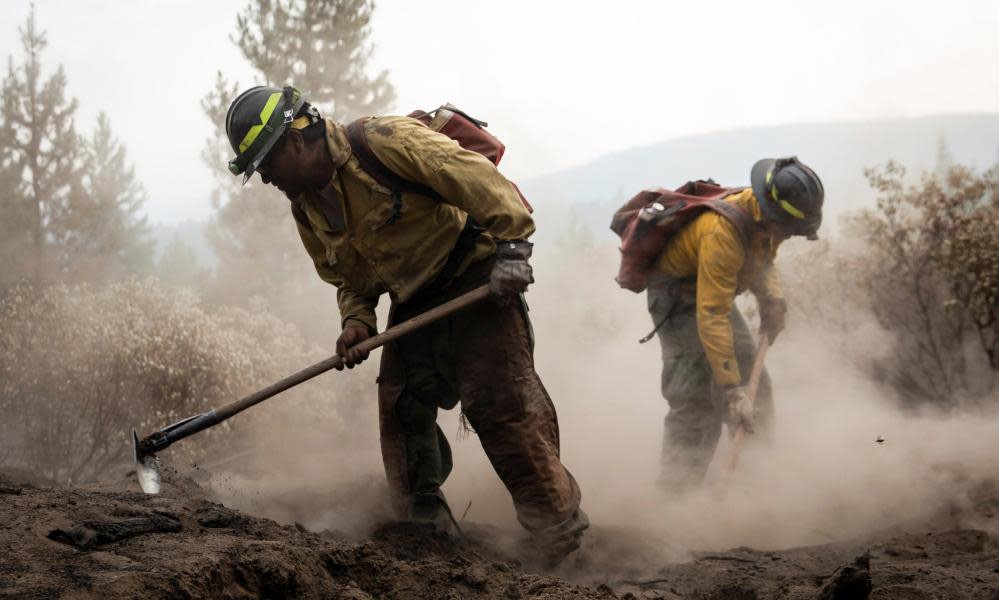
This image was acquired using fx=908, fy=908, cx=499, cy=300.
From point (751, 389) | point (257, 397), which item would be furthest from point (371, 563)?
point (751, 389)

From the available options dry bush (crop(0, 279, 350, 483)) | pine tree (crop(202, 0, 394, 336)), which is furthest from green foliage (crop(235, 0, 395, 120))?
dry bush (crop(0, 279, 350, 483))

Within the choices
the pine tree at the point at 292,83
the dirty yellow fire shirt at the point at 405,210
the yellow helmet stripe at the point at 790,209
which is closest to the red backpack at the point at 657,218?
the yellow helmet stripe at the point at 790,209

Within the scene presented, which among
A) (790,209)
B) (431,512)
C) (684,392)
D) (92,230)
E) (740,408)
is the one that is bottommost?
(431,512)

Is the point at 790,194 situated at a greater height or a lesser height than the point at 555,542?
greater

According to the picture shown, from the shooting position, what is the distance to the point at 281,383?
3.86 meters

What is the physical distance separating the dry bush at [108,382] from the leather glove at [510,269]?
14.6ft

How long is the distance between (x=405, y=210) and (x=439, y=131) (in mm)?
438

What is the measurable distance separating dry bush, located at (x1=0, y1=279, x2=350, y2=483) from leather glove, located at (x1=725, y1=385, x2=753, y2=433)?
428 centimetres

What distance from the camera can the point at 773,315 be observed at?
5348 millimetres

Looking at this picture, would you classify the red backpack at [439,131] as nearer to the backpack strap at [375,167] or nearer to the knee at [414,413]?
the backpack strap at [375,167]

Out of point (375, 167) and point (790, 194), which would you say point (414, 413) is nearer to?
point (375, 167)

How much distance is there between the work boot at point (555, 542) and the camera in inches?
151

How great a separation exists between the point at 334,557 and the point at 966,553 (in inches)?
106

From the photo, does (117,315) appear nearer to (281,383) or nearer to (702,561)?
(281,383)
